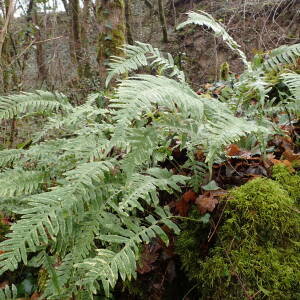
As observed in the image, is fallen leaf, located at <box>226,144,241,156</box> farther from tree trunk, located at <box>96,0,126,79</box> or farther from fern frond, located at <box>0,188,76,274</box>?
tree trunk, located at <box>96,0,126,79</box>

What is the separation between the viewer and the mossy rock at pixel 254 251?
1.55 meters

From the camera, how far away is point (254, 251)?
1.64 m

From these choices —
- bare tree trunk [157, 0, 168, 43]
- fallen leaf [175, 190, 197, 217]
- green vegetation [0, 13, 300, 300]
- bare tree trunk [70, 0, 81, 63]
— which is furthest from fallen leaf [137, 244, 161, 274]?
bare tree trunk [157, 0, 168, 43]

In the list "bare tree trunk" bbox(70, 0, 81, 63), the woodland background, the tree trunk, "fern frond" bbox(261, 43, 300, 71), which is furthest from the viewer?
"bare tree trunk" bbox(70, 0, 81, 63)

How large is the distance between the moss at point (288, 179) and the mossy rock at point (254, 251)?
0.20 ft

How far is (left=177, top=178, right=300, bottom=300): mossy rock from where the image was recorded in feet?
5.10

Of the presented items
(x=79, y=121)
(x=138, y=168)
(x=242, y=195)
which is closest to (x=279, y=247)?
(x=242, y=195)

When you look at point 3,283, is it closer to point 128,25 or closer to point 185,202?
point 185,202

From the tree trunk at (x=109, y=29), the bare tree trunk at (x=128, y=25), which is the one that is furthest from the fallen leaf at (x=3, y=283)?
the bare tree trunk at (x=128, y=25)

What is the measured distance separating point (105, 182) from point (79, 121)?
2.86 ft

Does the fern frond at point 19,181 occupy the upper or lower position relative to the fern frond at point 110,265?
upper

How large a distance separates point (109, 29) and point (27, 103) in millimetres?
3305

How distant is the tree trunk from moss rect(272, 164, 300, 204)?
142 inches

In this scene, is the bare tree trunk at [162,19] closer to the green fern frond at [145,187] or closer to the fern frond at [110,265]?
the green fern frond at [145,187]
